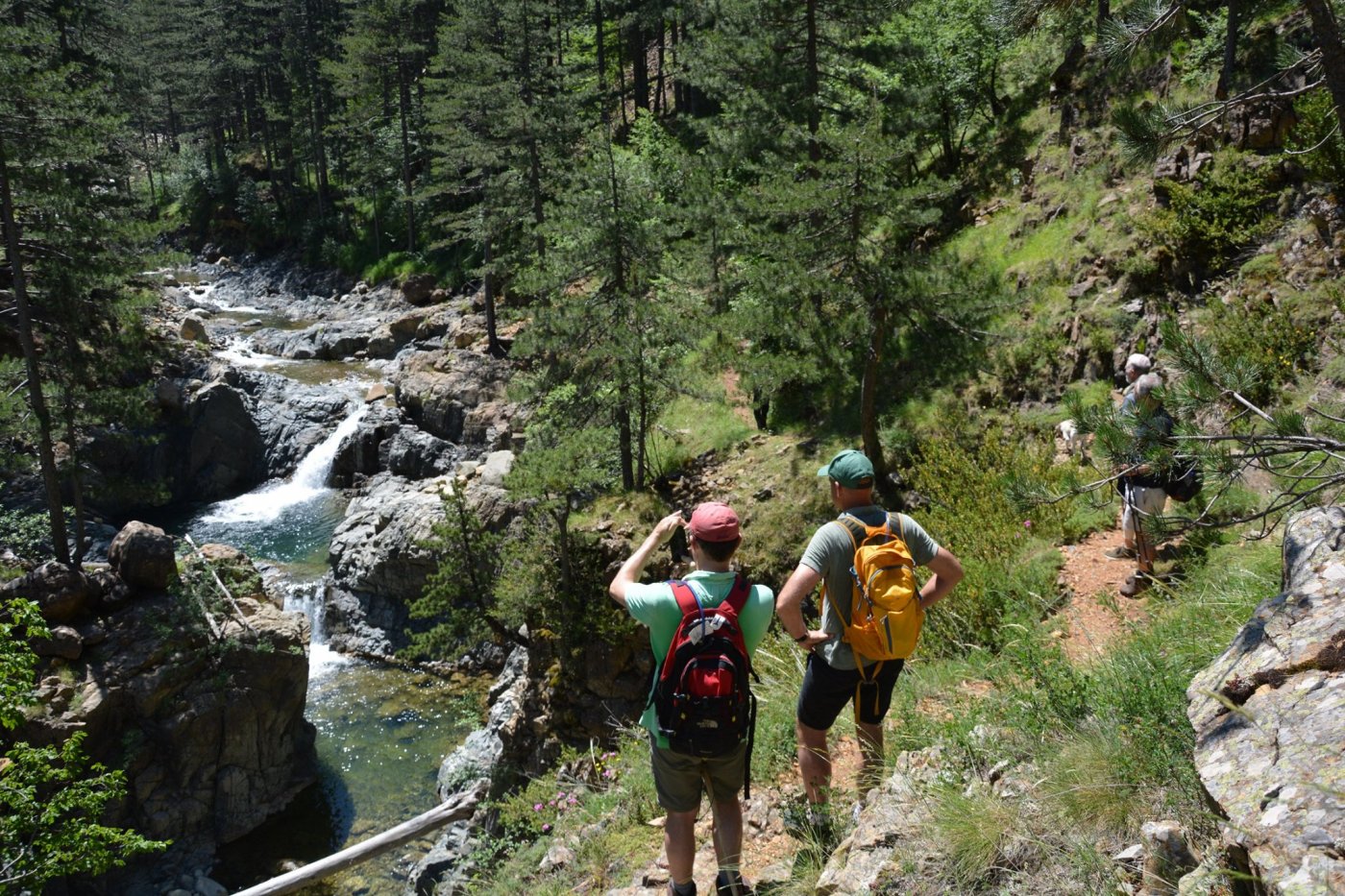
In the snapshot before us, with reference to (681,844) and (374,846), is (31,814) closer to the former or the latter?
(374,846)

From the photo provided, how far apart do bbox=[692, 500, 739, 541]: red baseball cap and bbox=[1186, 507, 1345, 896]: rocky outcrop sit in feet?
5.84

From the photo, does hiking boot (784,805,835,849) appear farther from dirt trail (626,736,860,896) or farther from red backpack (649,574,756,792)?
red backpack (649,574,756,792)

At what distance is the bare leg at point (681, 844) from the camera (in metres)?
3.76

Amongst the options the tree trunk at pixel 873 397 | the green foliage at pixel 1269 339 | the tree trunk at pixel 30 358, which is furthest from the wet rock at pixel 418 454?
the green foliage at pixel 1269 339

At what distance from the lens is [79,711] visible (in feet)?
38.0

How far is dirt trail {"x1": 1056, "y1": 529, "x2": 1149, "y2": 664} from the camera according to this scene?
220 inches

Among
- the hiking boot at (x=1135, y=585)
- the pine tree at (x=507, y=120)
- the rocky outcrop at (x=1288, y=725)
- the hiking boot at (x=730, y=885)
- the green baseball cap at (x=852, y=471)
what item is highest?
the pine tree at (x=507, y=120)

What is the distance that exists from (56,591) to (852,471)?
13222 millimetres

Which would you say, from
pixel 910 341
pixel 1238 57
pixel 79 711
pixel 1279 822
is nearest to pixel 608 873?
pixel 1279 822

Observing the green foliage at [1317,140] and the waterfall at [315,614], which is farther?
the waterfall at [315,614]

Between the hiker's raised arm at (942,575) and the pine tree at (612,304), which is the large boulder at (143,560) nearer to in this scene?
the pine tree at (612,304)

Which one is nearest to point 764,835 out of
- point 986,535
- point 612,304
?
point 986,535

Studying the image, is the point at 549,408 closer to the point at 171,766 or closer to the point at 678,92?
the point at 171,766

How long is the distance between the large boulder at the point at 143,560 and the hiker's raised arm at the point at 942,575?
13145mm
